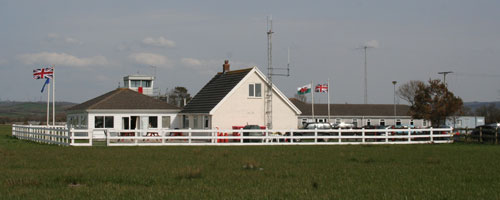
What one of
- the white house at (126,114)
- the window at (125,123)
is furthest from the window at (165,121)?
the window at (125,123)

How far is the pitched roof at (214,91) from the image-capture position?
48.1 meters

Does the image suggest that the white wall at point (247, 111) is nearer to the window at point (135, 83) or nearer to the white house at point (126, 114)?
the white house at point (126, 114)

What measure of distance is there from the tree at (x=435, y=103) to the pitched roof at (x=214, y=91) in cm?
2704

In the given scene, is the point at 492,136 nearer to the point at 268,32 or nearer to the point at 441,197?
the point at 268,32

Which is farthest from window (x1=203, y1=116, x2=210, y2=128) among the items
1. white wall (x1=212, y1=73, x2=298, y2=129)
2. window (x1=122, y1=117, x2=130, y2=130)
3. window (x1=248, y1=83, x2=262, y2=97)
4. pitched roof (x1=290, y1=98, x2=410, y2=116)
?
pitched roof (x1=290, y1=98, x2=410, y2=116)

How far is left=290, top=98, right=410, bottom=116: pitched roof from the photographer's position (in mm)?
88375

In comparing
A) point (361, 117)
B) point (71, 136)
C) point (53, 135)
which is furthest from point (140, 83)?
point (361, 117)

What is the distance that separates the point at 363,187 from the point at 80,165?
10.0 meters

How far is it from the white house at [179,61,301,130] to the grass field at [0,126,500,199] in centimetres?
2343

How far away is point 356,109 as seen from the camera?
297 feet

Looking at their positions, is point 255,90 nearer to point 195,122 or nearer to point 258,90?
point 258,90

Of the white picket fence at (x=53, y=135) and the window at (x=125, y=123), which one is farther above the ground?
the window at (x=125, y=123)

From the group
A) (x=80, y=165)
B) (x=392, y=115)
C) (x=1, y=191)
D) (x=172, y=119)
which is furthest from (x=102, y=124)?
(x=392, y=115)

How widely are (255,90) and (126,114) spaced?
9614mm
